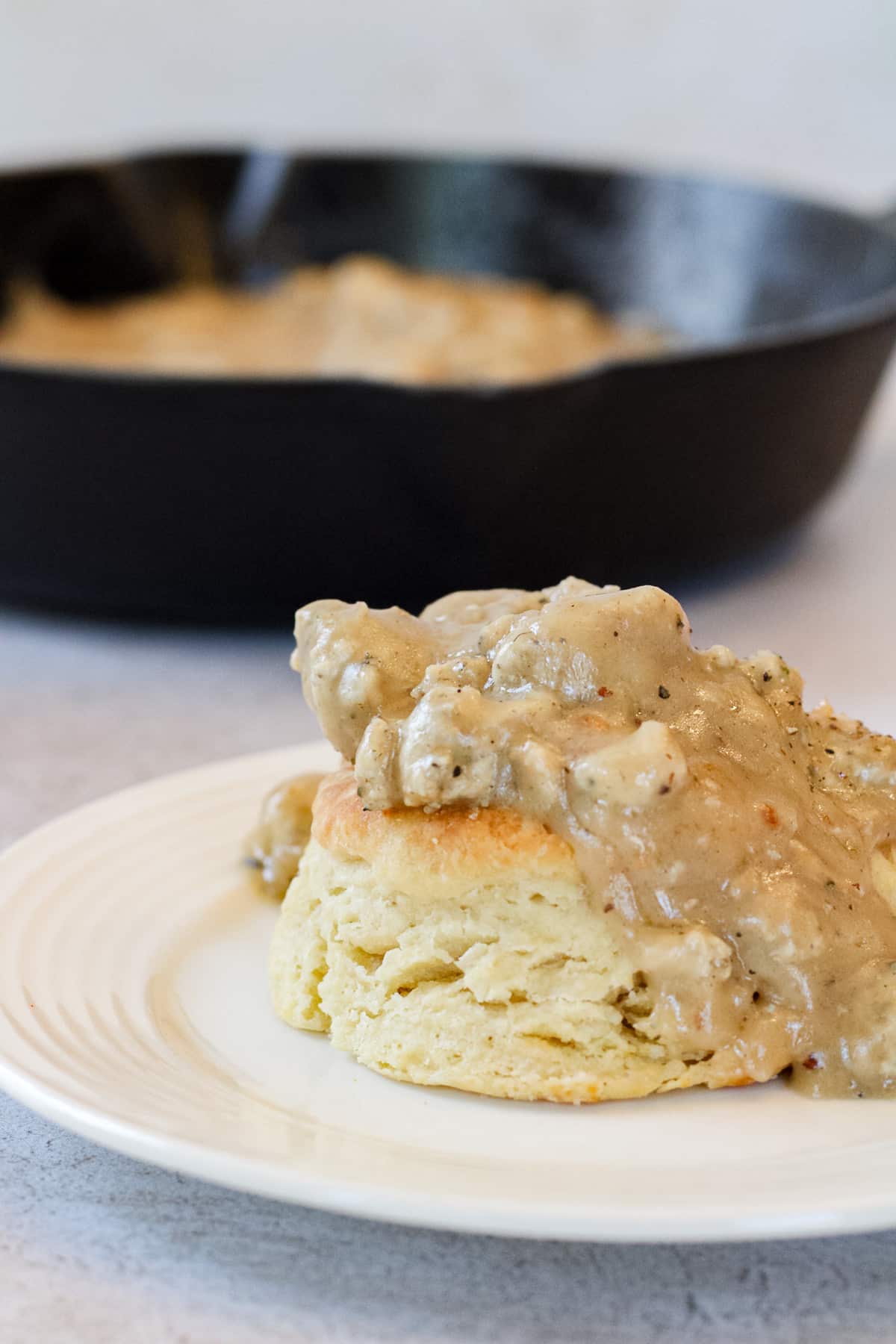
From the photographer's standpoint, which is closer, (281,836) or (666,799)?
(666,799)

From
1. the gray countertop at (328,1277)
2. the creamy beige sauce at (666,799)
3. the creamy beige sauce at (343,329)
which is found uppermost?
the creamy beige sauce at (666,799)

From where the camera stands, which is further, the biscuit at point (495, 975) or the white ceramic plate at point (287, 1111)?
the biscuit at point (495, 975)

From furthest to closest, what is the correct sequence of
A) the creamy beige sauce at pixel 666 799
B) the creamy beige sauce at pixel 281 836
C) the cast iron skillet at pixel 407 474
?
the cast iron skillet at pixel 407 474 < the creamy beige sauce at pixel 281 836 < the creamy beige sauce at pixel 666 799

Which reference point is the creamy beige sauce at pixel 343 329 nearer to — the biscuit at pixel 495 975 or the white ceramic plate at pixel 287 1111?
the white ceramic plate at pixel 287 1111

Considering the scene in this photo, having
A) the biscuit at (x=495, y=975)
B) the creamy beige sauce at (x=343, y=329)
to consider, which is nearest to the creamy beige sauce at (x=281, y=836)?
the biscuit at (x=495, y=975)

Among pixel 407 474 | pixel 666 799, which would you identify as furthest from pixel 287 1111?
pixel 407 474

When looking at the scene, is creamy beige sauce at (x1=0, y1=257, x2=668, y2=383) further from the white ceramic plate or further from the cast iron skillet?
the white ceramic plate

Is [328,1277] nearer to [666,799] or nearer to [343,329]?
[666,799]
